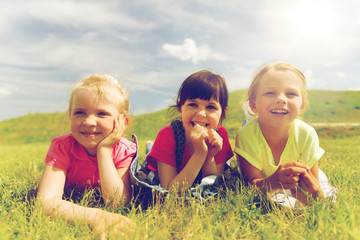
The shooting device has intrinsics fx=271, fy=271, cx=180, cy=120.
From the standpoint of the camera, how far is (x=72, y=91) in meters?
3.20

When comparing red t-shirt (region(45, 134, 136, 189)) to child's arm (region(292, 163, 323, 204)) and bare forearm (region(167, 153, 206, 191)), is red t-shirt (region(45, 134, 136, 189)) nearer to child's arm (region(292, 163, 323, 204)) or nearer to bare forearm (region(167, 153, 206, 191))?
bare forearm (region(167, 153, 206, 191))

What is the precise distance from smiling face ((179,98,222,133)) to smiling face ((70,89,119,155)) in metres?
0.87

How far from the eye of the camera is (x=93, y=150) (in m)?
3.27

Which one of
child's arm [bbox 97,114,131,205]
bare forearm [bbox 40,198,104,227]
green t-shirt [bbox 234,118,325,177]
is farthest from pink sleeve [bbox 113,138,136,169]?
green t-shirt [bbox 234,118,325,177]

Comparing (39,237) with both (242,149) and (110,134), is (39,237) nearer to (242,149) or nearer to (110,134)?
(110,134)

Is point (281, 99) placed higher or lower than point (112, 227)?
higher

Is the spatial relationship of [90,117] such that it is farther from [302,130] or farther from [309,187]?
[302,130]

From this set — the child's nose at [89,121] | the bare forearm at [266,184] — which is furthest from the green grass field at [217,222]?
the child's nose at [89,121]

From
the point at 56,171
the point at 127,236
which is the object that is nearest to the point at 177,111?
the point at 56,171

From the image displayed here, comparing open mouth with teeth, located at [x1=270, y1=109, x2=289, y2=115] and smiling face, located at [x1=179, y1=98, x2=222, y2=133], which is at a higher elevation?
open mouth with teeth, located at [x1=270, y1=109, x2=289, y2=115]

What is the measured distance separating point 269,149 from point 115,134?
6.06ft

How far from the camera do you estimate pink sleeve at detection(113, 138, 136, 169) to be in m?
3.25

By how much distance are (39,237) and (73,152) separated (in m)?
1.22

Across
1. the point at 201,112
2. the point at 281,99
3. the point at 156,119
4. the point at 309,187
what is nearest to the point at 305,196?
the point at 309,187
